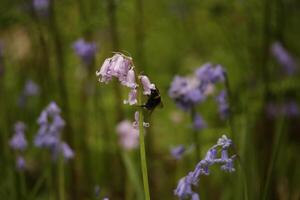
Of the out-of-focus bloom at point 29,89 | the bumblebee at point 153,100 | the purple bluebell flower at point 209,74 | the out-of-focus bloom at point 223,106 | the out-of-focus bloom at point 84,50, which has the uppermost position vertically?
the out-of-focus bloom at point 29,89

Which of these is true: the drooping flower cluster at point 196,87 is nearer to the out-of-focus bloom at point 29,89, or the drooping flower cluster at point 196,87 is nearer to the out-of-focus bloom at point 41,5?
the out-of-focus bloom at point 41,5

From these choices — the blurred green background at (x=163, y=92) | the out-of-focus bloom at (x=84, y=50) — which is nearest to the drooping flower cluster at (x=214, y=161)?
the blurred green background at (x=163, y=92)

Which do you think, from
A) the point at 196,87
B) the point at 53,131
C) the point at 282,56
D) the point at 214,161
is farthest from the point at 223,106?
the point at 282,56

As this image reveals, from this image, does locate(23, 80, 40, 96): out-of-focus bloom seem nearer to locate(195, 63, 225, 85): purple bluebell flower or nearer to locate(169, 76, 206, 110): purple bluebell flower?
locate(169, 76, 206, 110): purple bluebell flower

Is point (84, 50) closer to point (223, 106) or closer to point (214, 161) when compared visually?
point (223, 106)

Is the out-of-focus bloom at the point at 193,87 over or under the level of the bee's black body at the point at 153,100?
over

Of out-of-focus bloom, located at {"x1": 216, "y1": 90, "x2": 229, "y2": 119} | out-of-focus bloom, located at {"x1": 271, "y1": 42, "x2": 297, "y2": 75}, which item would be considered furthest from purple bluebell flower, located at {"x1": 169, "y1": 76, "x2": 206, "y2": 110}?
out-of-focus bloom, located at {"x1": 271, "y1": 42, "x2": 297, "y2": 75}

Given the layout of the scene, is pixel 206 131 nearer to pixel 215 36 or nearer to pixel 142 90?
pixel 215 36
